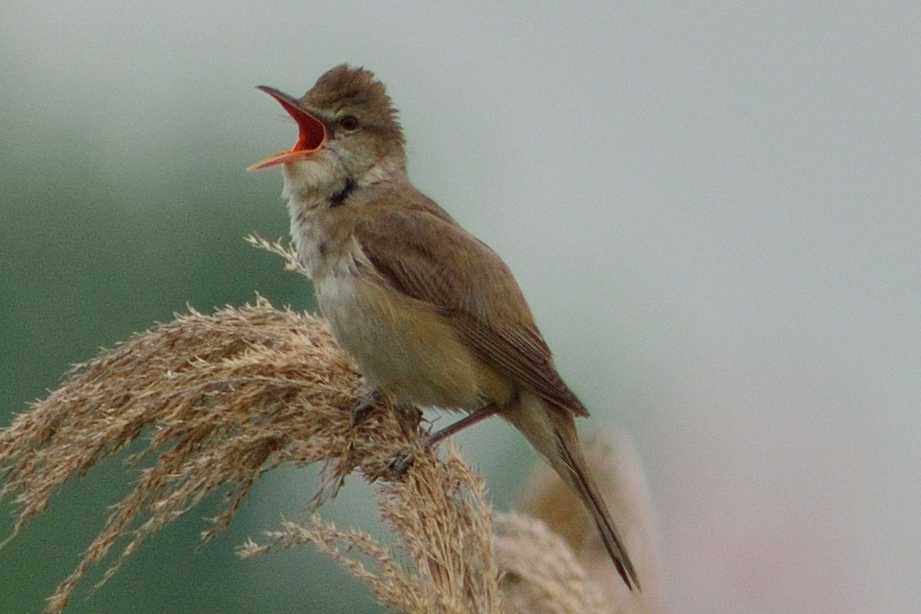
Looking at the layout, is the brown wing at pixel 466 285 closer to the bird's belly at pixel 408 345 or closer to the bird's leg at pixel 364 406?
the bird's belly at pixel 408 345

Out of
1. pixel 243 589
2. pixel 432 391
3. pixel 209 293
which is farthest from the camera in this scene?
pixel 209 293

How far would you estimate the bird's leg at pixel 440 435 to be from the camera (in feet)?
11.0

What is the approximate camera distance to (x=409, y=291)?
4.52 meters

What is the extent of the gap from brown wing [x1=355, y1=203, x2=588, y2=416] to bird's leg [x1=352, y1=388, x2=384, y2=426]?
644 millimetres

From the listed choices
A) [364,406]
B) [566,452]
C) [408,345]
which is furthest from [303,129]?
[364,406]

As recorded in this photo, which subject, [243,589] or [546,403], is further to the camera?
[243,589]

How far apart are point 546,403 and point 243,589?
32.0 ft

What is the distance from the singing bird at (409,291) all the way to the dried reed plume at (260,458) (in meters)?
0.55

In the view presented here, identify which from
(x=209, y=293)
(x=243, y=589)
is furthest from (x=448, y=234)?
(x=209, y=293)

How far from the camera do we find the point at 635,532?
387 centimetres

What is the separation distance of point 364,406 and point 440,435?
188mm

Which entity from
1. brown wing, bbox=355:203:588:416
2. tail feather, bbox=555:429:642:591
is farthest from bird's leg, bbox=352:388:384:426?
brown wing, bbox=355:203:588:416

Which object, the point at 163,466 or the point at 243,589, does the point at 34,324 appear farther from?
the point at 163,466

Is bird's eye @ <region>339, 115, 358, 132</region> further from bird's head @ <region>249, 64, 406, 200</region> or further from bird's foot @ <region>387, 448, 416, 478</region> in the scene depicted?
bird's foot @ <region>387, 448, 416, 478</region>
